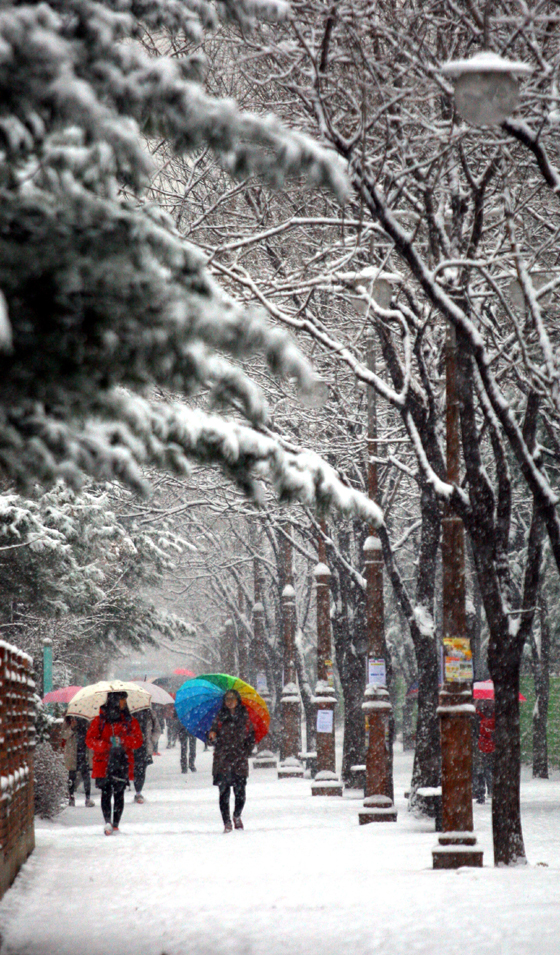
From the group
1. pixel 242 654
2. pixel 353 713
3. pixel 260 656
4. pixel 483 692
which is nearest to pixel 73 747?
pixel 353 713

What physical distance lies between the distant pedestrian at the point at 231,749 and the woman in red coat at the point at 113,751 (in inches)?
39.7

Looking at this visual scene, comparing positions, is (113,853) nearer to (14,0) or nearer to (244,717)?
(244,717)

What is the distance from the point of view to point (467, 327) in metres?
9.89

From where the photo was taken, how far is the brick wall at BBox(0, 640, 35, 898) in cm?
964

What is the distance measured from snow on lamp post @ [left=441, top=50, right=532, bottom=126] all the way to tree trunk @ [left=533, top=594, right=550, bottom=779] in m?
20.6

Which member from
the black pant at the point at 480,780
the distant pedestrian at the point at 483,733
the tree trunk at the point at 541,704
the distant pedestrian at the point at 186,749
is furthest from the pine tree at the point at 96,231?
the distant pedestrian at the point at 186,749

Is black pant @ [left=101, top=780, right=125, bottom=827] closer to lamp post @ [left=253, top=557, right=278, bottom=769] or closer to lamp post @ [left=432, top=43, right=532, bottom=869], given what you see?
lamp post @ [left=432, top=43, right=532, bottom=869]

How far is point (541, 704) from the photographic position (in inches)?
1084

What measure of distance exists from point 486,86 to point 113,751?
10104mm

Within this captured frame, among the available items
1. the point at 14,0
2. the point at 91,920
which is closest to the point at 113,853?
the point at 91,920

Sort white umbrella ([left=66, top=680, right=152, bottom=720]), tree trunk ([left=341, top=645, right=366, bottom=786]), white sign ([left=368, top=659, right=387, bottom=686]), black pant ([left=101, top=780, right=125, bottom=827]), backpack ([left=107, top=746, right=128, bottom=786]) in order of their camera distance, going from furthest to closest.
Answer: tree trunk ([left=341, top=645, right=366, bottom=786]) → white umbrella ([left=66, top=680, right=152, bottom=720]) → white sign ([left=368, top=659, right=387, bottom=686]) → black pant ([left=101, top=780, right=125, bottom=827]) → backpack ([left=107, top=746, right=128, bottom=786])

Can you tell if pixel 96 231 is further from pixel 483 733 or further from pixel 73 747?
pixel 73 747

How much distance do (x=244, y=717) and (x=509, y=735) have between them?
5630 millimetres

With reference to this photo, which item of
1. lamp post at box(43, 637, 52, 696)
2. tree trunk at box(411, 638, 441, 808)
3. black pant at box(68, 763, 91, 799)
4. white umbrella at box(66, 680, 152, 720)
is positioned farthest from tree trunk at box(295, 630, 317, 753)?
tree trunk at box(411, 638, 441, 808)
